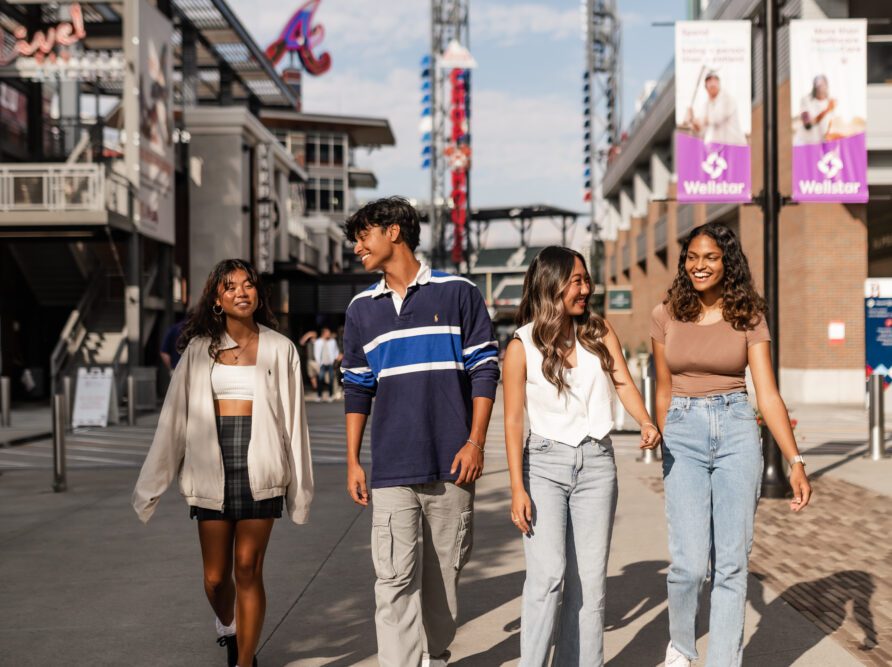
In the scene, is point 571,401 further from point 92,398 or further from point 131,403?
point 131,403

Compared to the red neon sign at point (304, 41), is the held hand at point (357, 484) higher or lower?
lower

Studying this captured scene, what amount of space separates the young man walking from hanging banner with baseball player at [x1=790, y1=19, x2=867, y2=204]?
7998 mm

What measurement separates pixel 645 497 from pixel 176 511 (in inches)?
173

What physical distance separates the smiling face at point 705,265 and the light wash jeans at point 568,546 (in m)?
0.82

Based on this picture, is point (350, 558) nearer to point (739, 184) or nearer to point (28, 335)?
point (739, 184)

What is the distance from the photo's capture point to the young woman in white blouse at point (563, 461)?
12.6 ft

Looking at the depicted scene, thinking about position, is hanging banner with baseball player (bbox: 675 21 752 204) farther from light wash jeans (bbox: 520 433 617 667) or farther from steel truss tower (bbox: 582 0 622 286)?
steel truss tower (bbox: 582 0 622 286)

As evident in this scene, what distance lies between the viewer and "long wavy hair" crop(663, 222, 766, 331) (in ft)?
13.8

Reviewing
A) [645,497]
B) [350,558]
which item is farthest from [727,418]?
[645,497]

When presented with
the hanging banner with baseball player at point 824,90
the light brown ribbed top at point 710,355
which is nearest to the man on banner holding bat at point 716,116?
the hanging banner with baseball player at point 824,90

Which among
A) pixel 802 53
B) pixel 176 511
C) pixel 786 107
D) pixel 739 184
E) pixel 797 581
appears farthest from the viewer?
pixel 786 107

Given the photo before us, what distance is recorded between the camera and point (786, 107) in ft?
85.6

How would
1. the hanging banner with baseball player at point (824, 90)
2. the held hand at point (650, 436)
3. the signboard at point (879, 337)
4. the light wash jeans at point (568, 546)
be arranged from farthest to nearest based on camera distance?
the signboard at point (879, 337)
the hanging banner with baseball player at point (824, 90)
the held hand at point (650, 436)
the light wash jeans at point (568, 546)

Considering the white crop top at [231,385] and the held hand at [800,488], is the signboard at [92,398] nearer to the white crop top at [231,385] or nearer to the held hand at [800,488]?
the white crop top at [231,385]
